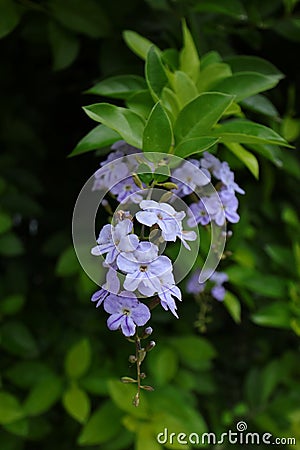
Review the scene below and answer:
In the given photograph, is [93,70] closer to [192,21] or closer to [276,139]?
[192,21]

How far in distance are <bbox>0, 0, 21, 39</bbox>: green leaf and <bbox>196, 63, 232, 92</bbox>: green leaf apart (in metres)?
0.35

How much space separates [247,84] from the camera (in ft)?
2.67

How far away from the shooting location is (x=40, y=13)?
111 centimetres

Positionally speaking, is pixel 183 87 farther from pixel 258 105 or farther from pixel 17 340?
pixel 17 340

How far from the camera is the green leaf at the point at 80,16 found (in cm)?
105

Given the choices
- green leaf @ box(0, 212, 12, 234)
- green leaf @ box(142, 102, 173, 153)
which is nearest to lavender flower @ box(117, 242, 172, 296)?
green leaf @ box(142, 102, 173, 153)

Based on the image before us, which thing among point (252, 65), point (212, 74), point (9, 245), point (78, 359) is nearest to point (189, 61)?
point (212, 74)

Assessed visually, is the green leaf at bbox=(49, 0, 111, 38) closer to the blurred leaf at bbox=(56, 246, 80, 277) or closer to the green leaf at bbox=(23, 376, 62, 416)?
the blurred leaf at bbox=(56, 246, 80, 277)

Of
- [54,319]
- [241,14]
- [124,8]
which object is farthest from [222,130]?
[54,319]

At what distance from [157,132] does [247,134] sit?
14 centimetres

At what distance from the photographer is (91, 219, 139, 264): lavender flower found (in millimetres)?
533

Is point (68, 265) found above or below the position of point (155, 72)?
below

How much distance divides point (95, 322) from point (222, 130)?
2.31ft

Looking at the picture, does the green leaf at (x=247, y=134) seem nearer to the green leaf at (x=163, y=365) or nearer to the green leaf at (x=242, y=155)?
the green leaf at (x=242, y=155)
